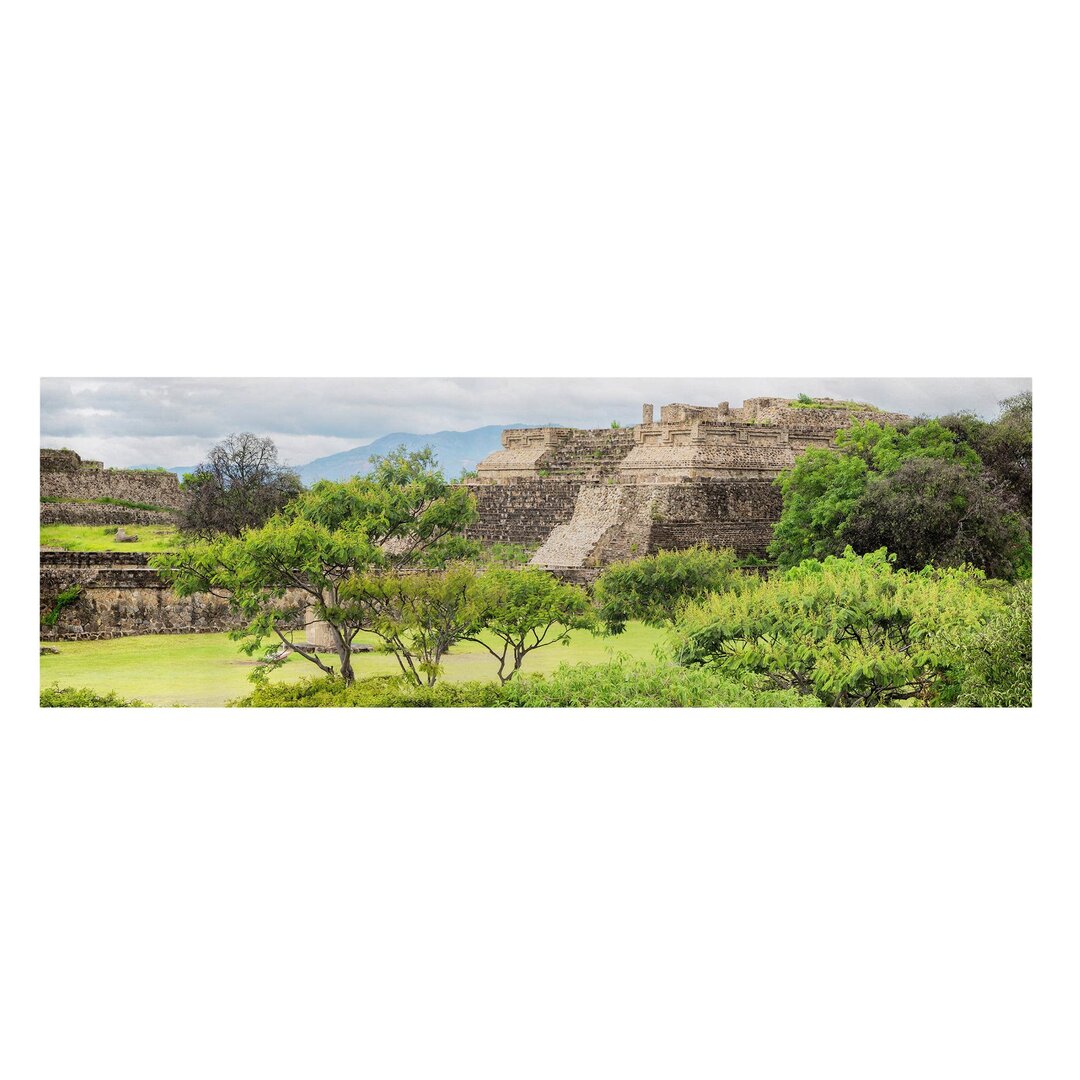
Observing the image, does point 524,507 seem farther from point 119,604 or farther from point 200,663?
point 119,604

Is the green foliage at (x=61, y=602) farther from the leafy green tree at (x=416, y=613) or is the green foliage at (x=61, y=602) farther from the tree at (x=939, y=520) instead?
the tree at (x=939, y=520)

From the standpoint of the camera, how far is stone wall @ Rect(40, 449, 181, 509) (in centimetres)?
984

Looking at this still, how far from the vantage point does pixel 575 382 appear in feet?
32.2

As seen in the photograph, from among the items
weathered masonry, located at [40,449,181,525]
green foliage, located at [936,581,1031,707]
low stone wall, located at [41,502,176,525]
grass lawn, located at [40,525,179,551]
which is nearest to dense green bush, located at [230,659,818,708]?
green foliage, located at [936,581,1031,707]

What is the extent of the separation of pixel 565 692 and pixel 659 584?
1.48 m

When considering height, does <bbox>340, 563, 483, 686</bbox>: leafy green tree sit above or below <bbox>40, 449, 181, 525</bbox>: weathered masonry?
below

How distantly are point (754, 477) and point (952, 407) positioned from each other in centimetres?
185

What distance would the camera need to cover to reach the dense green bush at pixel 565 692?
9.28 meters

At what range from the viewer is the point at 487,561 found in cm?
1035

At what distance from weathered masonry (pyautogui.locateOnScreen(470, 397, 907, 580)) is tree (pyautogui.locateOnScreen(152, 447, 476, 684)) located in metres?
0.63

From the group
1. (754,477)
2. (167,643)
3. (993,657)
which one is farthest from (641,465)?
(167,643)

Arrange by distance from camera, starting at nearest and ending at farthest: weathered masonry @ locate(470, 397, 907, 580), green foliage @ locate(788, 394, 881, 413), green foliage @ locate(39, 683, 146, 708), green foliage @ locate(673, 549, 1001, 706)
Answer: green foliage @ locate(673, 549, 1001, 706)
green foliage @ locate(39, 683, 146, 708)
green foliage @ locate(788, 394, 881, 413)
weathered masonry @ locate(470, 397, 907, 580)

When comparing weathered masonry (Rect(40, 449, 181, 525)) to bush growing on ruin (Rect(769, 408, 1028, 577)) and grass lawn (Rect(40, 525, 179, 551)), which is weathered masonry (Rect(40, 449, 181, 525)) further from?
bush growing on ruin (Rect(769, 408, 1028, 577))
